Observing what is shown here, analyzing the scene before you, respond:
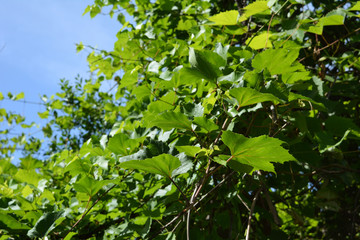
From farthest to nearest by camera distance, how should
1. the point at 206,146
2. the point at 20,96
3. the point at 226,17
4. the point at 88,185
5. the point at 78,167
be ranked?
the point at 20,96, the point at 226,17, the point at 78,167, the point at 88,185, the point at 206,146

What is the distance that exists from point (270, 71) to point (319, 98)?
1.24 feet

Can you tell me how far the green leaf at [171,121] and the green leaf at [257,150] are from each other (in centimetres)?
16

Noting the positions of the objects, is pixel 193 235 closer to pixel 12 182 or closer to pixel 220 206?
pixel 220 206

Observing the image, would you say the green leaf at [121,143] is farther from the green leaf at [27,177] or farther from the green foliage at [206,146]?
the green leaf at [27,177]

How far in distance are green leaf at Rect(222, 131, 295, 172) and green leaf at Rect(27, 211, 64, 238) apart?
62 centimetres

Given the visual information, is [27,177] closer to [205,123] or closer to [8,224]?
[8,224]

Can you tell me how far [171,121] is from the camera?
799mm

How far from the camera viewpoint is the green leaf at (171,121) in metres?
0.77

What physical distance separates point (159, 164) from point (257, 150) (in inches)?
9.7

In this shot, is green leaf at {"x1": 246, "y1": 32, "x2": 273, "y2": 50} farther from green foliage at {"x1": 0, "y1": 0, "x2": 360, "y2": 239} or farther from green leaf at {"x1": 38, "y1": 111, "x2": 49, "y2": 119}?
green leaf at {"x1": 38, "y1": 111, "x2": 49, "y2": 119}

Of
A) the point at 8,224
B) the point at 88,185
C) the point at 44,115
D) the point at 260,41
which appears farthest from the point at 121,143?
the point at 44,115

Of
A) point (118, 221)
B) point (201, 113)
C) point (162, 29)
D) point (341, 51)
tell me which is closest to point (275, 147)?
point (201, 113)

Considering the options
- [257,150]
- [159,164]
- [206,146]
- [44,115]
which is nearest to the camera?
[257,150]

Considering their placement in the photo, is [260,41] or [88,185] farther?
[260,41]
